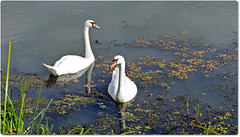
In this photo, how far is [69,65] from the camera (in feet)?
28.6

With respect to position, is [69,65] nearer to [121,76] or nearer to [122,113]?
[121,76]

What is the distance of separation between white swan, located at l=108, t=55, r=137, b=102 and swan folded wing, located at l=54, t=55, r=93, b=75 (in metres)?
1.53

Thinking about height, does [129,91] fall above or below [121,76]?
below

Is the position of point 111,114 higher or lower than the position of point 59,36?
lower

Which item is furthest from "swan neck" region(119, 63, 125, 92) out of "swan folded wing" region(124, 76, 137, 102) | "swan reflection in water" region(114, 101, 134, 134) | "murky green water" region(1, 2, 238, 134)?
"murky green water" region(1, 2, 238, 134)

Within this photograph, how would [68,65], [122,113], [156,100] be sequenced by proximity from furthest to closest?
[68,65] → [156,100] → [122,113]

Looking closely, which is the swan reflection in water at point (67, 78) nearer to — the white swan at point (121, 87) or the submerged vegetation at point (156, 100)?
the submerged vegetation at point (156, 100)

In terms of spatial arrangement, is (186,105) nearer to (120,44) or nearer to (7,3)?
(120,44)

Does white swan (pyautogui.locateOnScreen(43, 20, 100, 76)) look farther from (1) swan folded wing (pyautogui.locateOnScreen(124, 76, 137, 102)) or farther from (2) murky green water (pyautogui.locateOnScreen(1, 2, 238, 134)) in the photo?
(1) swan folded wing (pyautogui.locateOnScreen(124, 76, 137, 102))

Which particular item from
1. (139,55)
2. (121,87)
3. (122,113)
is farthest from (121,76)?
(139,55)

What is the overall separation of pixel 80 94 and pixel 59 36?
3966mm

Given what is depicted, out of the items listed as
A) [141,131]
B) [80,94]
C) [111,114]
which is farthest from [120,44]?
[141,131]

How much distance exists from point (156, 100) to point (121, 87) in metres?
0.85

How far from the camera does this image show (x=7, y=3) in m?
14.2
